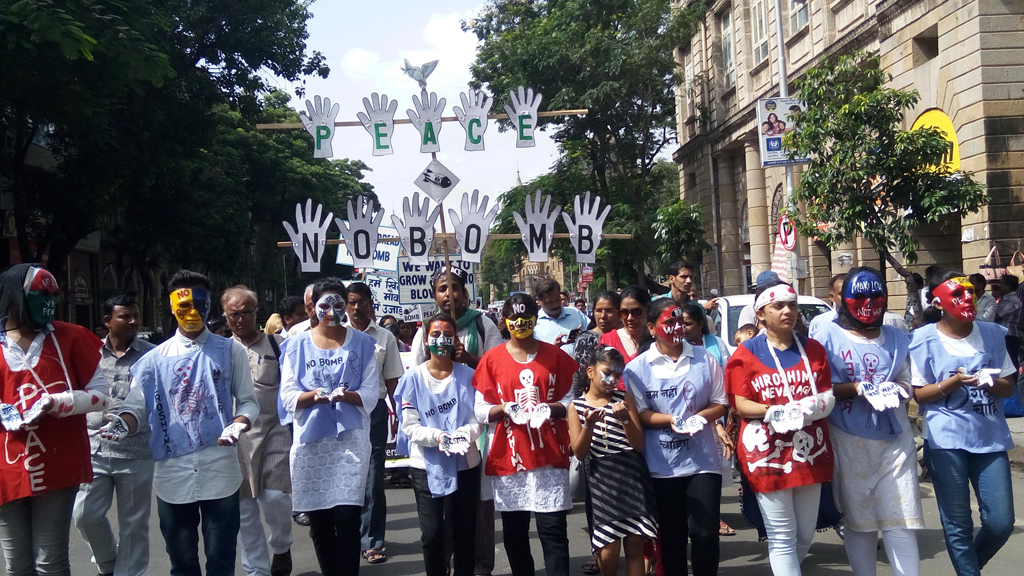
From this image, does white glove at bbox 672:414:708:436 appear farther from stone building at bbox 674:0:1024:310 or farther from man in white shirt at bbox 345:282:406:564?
stone building at bbox 674:0:1024:310

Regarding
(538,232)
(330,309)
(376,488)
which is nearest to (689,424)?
(330,309)

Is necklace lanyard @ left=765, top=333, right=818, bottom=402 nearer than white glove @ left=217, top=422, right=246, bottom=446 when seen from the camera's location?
Yes

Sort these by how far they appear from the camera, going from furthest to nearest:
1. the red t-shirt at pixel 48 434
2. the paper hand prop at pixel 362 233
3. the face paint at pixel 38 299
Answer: the paper hand prop at pixel 362 233 < the face paint at pixel 38 299 < the red t-shirt at pixel 48 434

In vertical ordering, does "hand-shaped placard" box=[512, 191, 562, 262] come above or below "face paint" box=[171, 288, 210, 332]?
above

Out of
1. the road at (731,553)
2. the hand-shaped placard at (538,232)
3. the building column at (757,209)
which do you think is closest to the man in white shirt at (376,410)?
the road at (731,553)

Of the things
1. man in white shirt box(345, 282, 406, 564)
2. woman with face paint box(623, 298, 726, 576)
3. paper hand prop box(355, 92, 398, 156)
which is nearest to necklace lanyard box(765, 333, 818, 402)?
woman with face paint box(623, 298, 726, 576)

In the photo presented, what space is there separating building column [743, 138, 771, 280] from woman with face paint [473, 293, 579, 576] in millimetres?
21854

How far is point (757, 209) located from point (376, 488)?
21.3m

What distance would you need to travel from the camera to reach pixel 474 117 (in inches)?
403

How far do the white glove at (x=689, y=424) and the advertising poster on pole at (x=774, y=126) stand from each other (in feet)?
41.7

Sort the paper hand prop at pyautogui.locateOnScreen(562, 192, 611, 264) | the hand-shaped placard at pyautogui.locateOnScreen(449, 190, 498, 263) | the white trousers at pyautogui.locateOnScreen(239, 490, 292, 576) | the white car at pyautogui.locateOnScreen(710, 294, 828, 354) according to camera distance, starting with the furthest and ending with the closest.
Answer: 1. the white car at pyautogui.locateOnScreen(710, 294, 828, 354)
2. the paper hand prop at pyautogui.locateOnScreen(562, 192, 611, 264)
3. the hand-shaped placard at pyautogui.locateOnScreen(449, 190, 498, 263)
4. the white trousers at pyautogui.locateOnScreen(239, 490, 292, 576)

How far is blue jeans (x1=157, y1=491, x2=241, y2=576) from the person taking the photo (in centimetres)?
481

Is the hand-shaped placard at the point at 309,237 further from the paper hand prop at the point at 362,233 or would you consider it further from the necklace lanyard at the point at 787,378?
the necklace lanyard at the point at 787,378

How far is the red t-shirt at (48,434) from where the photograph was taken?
14.1 ft
